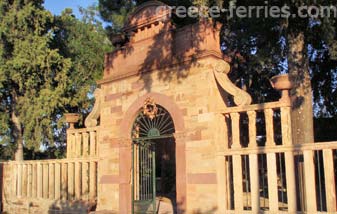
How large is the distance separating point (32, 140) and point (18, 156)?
1.27 m

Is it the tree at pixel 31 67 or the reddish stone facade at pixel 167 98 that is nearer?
the reddish stone facade at pixel 167 98

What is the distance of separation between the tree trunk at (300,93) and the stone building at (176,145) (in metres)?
0.65

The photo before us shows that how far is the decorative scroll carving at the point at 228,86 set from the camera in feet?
31.3

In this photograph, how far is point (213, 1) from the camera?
34.0 ft

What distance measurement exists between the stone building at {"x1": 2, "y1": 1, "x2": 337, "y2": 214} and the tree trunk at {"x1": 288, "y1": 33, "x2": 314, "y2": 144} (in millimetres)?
655

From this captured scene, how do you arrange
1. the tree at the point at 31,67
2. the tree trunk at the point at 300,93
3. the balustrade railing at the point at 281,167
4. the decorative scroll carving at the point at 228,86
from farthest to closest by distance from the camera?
the tree at the point at 31,67
the tree trunk at the point at 300,93
the decorative scroll carving at the point at 228,86
the balustrade railing at the point at 281,167

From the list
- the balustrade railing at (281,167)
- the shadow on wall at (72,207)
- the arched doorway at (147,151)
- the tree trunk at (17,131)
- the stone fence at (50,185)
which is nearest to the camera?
the balustrade railing at (281,167)

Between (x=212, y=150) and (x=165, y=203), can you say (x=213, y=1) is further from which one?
(x=165, y=203)

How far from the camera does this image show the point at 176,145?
10383 millimetres

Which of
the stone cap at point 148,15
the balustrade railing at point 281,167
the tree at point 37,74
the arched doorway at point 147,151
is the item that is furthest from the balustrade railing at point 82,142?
the balustrade railing at point 281,167

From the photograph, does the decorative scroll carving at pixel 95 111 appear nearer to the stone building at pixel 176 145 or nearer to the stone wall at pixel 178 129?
the stone building at pixel 176 145

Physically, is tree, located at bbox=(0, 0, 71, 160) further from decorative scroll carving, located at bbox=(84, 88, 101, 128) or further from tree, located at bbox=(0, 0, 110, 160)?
decorative scroll carving, located at bbox=(84, 88, 101, 128)

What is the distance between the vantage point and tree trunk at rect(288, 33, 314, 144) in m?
10.2

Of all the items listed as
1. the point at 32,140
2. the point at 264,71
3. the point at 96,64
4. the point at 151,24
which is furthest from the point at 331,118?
the point at 32,140
